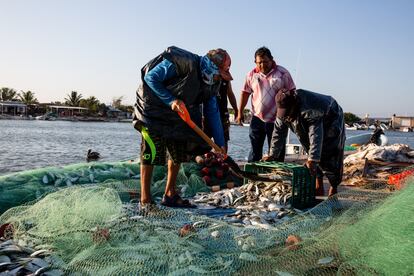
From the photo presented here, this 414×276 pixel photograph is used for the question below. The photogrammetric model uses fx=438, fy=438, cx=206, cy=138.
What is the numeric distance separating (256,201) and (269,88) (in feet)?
6.71

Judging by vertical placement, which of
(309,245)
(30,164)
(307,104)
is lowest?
(30,164)

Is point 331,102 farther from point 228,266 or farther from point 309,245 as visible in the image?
point 228,266

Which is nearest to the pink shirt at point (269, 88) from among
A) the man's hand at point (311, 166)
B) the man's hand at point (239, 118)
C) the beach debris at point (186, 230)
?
the man's hand at point (239, 118)

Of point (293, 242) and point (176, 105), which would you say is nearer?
point (293, 242)

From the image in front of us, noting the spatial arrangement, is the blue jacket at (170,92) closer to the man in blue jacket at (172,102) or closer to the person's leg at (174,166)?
the man in blue jacket at (172,102)

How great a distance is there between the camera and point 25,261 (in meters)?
3.04

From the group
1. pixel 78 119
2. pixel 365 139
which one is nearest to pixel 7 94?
pixel 78 119

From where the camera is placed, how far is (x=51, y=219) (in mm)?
3562

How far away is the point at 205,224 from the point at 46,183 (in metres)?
3.13

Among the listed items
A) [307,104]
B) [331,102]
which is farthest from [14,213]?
[331,102]

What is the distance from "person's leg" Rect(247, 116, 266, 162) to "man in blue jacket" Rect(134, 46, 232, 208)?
196cm

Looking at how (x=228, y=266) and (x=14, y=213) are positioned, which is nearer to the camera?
(x=228, y=266)

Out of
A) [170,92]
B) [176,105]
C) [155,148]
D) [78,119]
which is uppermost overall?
[170,92]

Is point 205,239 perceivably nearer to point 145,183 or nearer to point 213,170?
point 145,183
